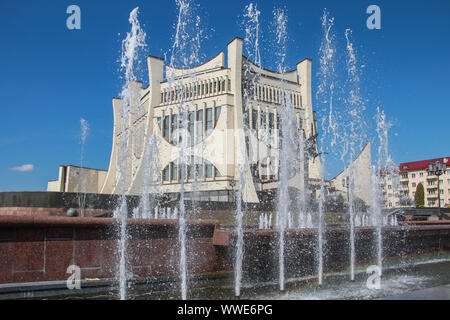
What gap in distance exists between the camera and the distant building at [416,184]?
167 ft

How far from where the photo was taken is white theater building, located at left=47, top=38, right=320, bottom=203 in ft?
96.3

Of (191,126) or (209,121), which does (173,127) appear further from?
(209,121)

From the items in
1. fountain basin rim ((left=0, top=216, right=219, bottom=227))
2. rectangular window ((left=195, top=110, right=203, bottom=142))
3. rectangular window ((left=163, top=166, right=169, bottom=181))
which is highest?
rectangular window ((left=195, top=110, right=203, bottom=142))

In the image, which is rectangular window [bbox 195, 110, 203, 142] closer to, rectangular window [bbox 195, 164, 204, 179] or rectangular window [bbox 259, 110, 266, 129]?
rectangular window [bbox 195, 164, 204, 179]

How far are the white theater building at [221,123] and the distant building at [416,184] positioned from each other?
26200 mm

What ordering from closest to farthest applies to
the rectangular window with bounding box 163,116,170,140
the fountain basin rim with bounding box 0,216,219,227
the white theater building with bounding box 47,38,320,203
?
the fountain basin rim with bounding box 0,216,219,227 < the white theater building with bounding box 47,38,320,203 < the rectangular window with bounding box 163,116,170,140

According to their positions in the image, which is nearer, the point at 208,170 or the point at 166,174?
the point at 208,170

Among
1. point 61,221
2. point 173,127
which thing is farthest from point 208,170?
point 61,221

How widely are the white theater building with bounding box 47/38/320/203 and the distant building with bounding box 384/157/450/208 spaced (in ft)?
86.0

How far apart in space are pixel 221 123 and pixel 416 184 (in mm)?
37916

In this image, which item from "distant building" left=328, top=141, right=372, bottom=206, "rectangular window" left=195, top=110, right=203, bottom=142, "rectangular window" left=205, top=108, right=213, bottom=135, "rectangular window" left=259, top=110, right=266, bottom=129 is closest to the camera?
"rectangular window" left=205, top=108, right=213, bottom=135

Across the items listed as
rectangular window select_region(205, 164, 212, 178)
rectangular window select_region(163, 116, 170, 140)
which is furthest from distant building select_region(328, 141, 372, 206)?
rectangular window select_region(163, 116, 170, 140)

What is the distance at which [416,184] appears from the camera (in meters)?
54.0

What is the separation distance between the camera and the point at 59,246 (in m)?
4.87
